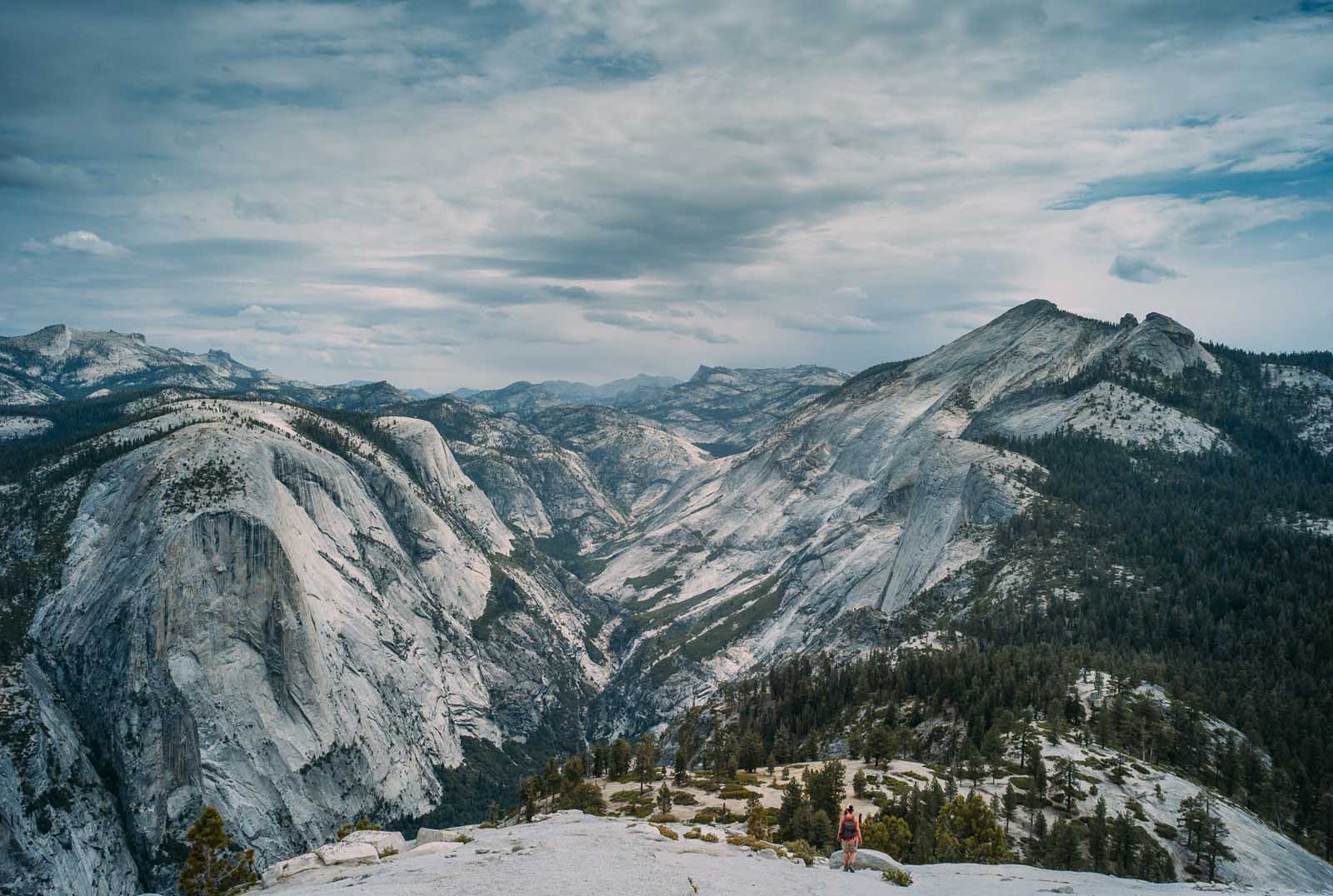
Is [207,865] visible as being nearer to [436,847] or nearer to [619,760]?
[436,847]

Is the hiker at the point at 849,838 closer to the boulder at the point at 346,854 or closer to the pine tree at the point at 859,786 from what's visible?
the boulder at the point at 346,854

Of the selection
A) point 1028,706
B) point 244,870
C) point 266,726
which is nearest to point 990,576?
point 1028,706

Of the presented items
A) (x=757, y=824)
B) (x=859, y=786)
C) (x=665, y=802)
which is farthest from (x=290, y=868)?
(x=859, y=786)

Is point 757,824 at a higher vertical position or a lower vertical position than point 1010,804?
higher

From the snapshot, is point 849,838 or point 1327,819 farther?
point 1327,819

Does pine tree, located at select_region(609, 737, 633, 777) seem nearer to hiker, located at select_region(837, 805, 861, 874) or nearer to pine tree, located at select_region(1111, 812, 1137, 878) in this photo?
pine tree, located at select_region(1111, 812, 1137, 878)

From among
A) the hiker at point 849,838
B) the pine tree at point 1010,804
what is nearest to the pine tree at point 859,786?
the pine tree at point 1010,804
